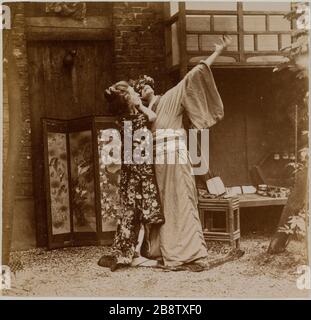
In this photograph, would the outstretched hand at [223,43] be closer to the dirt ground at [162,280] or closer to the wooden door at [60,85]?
the wooden door at [60,85]

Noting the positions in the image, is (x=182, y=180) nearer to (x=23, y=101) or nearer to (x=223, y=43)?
(x=223, y=43)

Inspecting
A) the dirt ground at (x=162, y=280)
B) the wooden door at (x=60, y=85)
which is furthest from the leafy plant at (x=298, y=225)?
the wooden door at (x=60, y=85)

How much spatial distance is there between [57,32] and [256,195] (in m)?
2.45

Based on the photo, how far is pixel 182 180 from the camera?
209 inches

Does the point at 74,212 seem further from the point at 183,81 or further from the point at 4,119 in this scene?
the point at 183,81

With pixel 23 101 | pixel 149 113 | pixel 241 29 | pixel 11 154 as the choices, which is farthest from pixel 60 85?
pixel 241 29

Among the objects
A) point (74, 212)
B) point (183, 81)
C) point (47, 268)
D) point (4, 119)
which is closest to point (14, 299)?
point (47, 268)

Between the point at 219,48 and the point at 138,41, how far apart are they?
780 millimetres

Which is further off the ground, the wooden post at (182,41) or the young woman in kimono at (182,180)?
the wooden post at (182,41)

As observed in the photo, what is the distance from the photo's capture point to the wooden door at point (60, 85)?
565 centimetres

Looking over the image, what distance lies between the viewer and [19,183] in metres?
5.54

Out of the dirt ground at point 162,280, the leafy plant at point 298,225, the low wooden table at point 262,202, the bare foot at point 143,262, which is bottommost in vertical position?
the dirt ground at point 162,280

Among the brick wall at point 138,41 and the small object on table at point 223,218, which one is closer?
the small object on table at point 223,218
